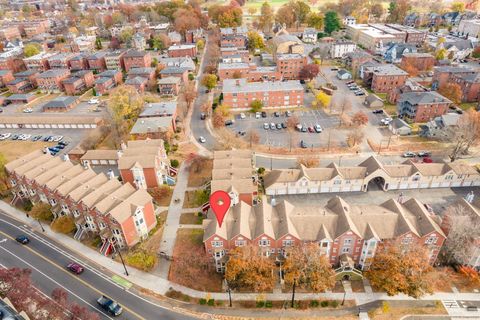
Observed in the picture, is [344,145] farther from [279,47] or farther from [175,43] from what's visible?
[175,43]

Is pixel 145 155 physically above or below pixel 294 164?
above

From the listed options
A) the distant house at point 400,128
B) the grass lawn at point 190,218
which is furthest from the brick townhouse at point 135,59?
the distant house at point 400,128

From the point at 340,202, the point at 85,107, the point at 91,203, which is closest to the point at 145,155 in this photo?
the point at 91,203

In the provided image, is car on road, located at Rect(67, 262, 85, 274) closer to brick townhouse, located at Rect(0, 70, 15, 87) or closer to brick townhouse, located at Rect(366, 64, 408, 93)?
brick townhouse, located at Rect(366, 64, 408, 93)

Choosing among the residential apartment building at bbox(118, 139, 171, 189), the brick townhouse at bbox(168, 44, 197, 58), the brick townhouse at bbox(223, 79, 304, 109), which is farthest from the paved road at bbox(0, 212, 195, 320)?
the brick townhouse at bbox(168, 44, 197, 58)

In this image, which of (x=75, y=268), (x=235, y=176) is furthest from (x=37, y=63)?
(x=235, y=176)
